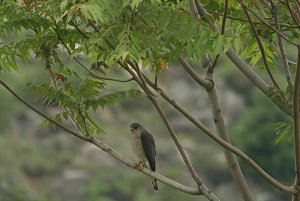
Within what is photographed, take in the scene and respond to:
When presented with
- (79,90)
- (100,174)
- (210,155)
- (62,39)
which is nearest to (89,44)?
(62,39)

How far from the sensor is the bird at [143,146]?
12.6 meters

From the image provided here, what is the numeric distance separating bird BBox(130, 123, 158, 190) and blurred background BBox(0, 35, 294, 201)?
5607 cm

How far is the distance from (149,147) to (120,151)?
2288 inches

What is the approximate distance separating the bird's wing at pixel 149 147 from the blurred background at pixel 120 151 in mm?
56273

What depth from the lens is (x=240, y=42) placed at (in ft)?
28.5

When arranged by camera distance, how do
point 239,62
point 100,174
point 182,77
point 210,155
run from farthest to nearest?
point 182,77 → point 210,155 → point 100,174 → point 239,62

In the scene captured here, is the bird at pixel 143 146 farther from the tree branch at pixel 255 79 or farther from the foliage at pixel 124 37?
the tree branch at pixel 255 79

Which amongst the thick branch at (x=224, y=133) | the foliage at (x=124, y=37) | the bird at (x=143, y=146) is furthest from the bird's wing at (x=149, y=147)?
the thick branch at (x=224, y=133)

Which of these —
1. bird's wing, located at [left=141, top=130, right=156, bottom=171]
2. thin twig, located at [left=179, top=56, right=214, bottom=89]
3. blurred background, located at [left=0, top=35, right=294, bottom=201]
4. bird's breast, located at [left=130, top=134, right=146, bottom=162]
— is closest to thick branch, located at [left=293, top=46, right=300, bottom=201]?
thin twig, located at [left=179, top=56, right=214, bottom=89]

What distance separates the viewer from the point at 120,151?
70.8m

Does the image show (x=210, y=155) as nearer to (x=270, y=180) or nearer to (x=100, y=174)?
(x=100, y=174)

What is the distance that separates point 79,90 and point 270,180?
6.79ft

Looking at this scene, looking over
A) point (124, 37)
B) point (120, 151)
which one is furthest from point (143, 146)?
→ point (120, 151)

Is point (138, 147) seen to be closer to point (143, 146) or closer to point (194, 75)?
point (143, 146)
